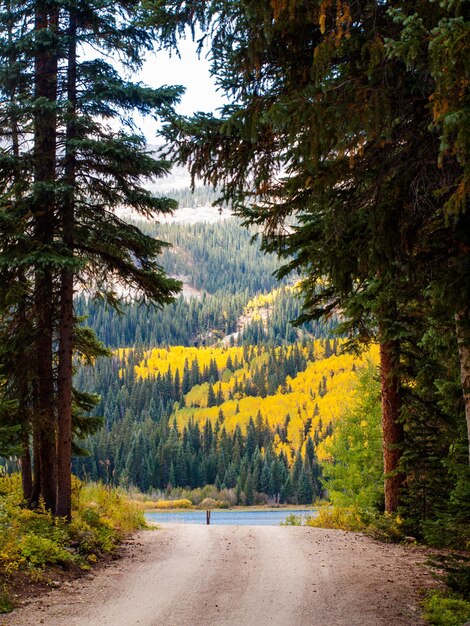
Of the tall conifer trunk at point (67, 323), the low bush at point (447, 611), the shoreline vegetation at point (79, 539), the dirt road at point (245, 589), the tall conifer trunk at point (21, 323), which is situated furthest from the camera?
the tall conifer trunk at point (21, 323)

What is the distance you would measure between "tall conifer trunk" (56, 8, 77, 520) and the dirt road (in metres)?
2.02

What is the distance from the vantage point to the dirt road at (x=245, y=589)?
7.33 m

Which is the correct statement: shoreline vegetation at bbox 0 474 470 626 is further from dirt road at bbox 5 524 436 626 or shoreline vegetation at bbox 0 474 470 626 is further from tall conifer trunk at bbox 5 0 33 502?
tall conifer trunk at bbox 5 0 33 502

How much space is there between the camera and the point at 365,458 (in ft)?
95.2

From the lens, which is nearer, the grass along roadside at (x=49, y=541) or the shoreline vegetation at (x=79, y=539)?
the shoreline vegetation at (x=79, y=539)

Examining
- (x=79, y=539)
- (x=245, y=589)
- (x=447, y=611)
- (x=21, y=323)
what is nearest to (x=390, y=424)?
(x=245, y=589)

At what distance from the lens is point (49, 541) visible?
10.5 metres

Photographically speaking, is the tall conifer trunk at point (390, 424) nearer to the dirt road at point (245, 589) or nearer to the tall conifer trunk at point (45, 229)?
the dirt road at point (245, 589)

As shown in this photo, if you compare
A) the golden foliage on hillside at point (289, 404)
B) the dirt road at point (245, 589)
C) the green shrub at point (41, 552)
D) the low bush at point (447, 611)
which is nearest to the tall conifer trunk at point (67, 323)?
the dirt road at point (245, 589)

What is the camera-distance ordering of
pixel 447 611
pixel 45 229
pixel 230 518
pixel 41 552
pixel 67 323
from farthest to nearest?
pixel 230 518 → pixel 45 229 → pixel 67 323 → pixel 41 552 → pixel 447 611

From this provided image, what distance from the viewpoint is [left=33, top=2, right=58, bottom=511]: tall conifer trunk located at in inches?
526

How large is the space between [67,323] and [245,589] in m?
7.02

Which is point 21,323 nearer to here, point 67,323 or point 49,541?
point 67,323

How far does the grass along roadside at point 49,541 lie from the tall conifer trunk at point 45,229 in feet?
4.13
